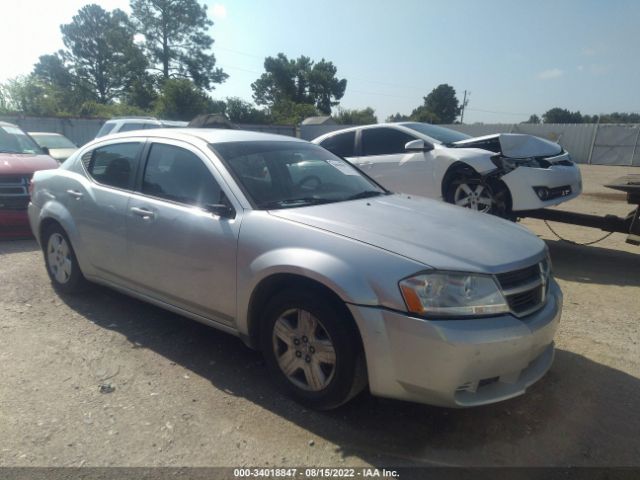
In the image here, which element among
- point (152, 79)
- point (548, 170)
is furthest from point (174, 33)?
point (548, 170)

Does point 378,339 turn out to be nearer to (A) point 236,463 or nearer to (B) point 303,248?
(B) point 303,248

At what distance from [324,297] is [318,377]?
0.50 meters

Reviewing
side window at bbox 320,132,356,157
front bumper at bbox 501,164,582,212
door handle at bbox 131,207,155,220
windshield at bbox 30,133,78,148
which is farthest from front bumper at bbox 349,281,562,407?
windshield at bbox 30,133,78,148

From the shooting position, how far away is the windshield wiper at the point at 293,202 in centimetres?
306

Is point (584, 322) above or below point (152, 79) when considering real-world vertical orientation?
below

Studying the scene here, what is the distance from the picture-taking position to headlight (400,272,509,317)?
7.56 ft

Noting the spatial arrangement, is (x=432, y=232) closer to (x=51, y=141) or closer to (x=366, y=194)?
(x=366, y=194)

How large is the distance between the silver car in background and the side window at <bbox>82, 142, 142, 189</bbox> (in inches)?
0.7

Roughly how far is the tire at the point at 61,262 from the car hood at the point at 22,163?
268 centimetres

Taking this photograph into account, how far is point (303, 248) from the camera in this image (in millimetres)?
2639

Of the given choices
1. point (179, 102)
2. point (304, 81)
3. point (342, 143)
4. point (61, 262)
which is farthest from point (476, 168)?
point (304, 81)

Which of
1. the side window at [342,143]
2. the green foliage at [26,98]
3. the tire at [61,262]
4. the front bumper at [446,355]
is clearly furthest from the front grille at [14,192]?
the green foliage at [26,98]

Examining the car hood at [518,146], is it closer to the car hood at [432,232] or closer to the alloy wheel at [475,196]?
the alloy wheel at [475,196]

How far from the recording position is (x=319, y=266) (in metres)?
2.52
